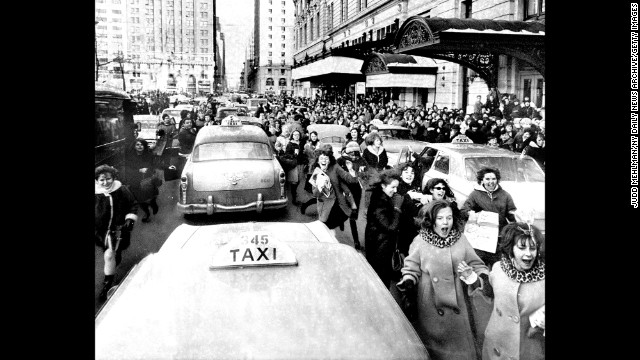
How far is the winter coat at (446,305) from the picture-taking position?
380 cm

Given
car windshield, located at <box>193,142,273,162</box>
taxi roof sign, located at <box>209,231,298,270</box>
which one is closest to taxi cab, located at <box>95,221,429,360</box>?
taxi roof sign, located at <box>209,231,298,270</box>

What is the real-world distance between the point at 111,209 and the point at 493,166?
460 cm

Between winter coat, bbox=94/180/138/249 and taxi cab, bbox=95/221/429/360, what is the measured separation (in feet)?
8.79

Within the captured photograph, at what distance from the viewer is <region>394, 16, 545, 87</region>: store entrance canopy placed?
37.7 ft

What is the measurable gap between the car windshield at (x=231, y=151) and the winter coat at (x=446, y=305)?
5.70 metres

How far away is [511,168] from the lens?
687 cm

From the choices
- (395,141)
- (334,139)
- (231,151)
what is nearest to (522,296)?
(231,151)

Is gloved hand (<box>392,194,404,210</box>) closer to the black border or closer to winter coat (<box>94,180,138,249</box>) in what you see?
the black border

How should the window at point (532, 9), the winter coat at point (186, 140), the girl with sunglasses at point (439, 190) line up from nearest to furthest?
the girl with sunglasses at point (439, 190) < the winter coat at point (186, 140) < the window at point (532, 9)

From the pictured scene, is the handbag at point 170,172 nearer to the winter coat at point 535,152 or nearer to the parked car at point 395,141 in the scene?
the parked car at point 395,141

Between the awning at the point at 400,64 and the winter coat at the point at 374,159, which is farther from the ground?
the awning at the point at 400,64

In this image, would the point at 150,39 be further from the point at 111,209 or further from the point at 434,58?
the point at 111,209

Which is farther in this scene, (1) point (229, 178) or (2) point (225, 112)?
(2) point (225, 112)

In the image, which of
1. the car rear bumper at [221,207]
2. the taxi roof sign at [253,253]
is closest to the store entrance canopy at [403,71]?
the car rear bumper at [221,207]
